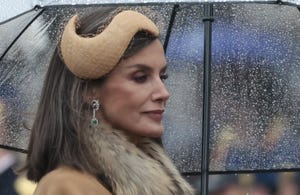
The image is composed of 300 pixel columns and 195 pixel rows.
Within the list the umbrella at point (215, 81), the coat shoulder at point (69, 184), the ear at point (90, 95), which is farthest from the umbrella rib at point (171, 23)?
the coat shoulder at point (69, 184)

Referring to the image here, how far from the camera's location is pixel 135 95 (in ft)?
6.02

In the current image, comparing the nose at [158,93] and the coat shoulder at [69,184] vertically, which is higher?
the nose at [158,93]

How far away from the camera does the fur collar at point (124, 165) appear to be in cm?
178

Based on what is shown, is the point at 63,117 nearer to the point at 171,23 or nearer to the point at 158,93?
the point at 158,93

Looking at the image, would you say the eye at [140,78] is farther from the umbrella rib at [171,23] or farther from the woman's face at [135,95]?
the umbrella rib at [171,23]

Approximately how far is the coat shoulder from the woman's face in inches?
7.0

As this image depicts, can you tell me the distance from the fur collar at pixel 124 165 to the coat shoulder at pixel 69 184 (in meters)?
0.06

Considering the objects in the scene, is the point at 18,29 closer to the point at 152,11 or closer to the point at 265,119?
the point at 152,11

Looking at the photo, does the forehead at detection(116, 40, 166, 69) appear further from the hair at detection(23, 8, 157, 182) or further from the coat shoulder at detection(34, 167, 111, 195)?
the coat shoulder at detection(34, 167, 111, 195)

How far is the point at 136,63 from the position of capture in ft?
6.08

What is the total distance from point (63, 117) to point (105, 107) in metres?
0.11

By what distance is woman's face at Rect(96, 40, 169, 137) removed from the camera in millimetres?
1828

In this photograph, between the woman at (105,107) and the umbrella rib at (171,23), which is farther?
the umbrella rib at (171,23)

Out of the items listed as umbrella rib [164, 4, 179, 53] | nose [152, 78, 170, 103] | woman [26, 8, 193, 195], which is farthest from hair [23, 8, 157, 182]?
umbrella rib [164, 4, 179, 53]
